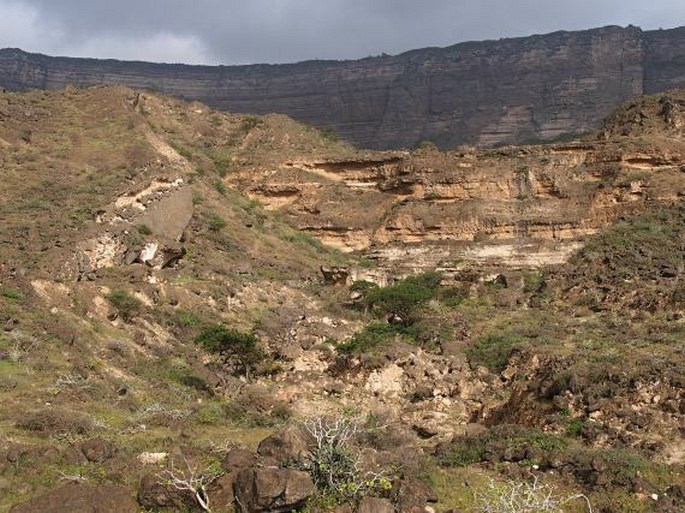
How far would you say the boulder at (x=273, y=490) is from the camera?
8.21 meters

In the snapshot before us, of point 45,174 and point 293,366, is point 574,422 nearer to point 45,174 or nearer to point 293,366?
point 293,366

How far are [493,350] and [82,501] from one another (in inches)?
564

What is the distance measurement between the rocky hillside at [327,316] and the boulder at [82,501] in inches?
0.9

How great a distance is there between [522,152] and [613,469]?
1247 inches

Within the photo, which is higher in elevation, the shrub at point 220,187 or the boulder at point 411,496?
the shrub at point 220,187

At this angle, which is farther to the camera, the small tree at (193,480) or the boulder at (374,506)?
the small tree at (193,480)

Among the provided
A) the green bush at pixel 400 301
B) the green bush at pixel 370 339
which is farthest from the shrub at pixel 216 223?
the green bush at pixel 370 339

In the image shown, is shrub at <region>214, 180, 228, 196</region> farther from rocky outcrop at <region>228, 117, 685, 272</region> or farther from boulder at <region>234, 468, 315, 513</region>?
boulder at <region>234, 468, 315, 513</region>

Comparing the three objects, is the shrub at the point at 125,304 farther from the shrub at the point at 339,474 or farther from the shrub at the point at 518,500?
the shrub at the point at 518,500

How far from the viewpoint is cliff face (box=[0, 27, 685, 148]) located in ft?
261

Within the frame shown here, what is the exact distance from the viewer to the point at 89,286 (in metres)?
20.3

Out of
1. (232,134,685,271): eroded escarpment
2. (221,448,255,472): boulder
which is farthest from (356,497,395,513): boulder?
(232,134,685,271): eroded escarpment

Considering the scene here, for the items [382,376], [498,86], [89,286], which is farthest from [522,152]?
[498,86]

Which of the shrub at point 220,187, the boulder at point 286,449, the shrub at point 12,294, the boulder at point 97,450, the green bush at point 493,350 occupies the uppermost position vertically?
the shrub at point 220,187
